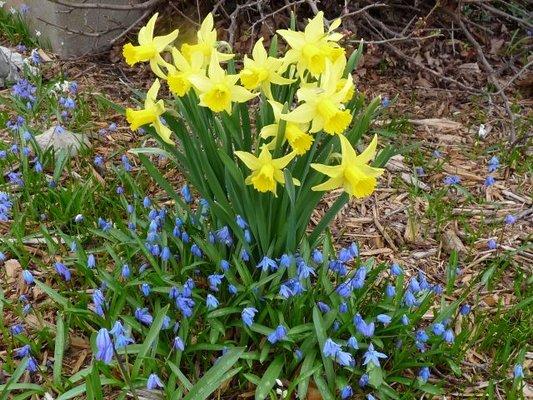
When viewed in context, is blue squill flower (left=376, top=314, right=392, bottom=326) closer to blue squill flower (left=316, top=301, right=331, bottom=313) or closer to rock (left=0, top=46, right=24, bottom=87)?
blue squill flower (left=316, top=301, right=331, bottom=313)

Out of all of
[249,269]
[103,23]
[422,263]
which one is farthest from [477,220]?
[103,23]

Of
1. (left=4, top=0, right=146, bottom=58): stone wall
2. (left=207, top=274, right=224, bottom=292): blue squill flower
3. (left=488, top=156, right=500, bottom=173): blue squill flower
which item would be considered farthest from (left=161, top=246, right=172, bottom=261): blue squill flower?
(left=4, top=0, right=146, bottom=58): stone wall

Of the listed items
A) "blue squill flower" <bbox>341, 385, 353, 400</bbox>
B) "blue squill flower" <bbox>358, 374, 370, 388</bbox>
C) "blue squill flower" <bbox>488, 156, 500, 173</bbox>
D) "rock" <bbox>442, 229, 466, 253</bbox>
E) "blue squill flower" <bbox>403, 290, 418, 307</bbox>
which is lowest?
"rock" <bbox>442, 229, 466, 253</bbox>

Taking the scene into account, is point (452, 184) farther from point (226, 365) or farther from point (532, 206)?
point (226, 365)

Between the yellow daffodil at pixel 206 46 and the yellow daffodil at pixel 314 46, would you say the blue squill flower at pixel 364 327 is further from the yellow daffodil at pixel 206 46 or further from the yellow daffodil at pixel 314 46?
the yellow daffodil at pixel 206 46

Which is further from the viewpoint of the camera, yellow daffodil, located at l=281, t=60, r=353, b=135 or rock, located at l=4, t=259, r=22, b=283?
rock, located at l=4, t=259, r=22, b=283

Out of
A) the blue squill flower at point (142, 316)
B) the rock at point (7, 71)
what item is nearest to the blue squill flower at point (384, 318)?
the blue squill flower at point (142, 316)

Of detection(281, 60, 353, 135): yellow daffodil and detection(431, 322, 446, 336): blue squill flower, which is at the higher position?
detection(281, 60, 353, 135): yellow daffodil
